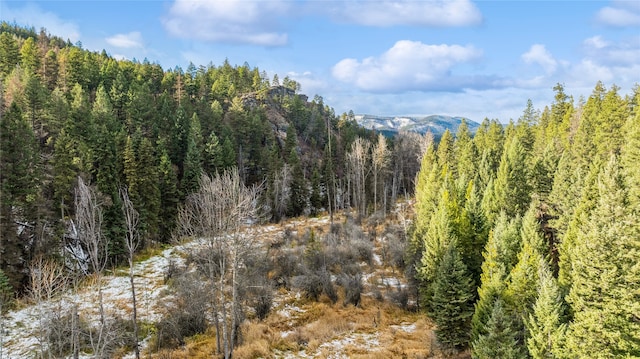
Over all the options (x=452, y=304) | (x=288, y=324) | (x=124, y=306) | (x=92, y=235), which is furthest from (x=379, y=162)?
(x=92, y=235)

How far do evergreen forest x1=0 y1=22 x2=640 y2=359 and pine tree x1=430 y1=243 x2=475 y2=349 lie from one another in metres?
0.11

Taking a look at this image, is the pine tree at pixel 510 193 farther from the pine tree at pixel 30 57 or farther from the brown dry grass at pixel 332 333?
the pine tree at pixel 30 57

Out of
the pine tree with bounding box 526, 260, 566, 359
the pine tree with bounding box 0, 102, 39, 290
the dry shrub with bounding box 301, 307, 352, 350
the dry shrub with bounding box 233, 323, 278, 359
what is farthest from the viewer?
the pine tree with bounding box 0, 102, 39, 290

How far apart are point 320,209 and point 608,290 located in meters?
50.3

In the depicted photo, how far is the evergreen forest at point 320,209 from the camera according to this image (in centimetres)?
1719

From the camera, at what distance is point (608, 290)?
15648 mm

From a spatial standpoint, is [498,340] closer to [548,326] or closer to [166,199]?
[548,326]

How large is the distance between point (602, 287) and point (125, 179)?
42.1 m

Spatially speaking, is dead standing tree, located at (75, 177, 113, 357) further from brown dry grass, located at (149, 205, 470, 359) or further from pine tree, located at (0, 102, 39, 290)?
pine tree, located at (0, 102, 39, 290)

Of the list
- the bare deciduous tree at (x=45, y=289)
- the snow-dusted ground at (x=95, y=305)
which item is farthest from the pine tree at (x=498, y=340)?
the bare deciduous tree at (x=45, y=289)

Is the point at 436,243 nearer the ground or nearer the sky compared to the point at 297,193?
nearer the ground

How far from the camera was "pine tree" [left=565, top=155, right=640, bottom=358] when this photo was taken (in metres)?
15.1

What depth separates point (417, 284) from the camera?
33.4 m

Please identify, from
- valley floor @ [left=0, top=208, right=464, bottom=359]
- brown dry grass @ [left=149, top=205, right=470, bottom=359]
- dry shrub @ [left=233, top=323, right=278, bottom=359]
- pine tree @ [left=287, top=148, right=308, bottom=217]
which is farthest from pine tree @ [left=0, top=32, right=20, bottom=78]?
dry shrub @ [left=233, top=323, right=278, bottom=359]
